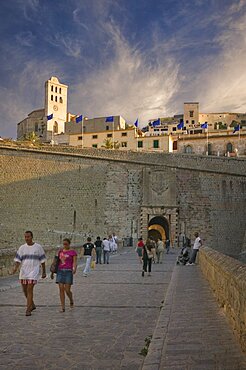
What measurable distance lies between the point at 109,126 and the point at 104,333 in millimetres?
58383

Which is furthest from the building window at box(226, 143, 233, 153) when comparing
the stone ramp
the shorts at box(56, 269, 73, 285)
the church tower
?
the shorts at box(56, 269, 73, 285)

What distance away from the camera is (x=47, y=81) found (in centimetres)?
8088

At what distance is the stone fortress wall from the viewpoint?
30859mm

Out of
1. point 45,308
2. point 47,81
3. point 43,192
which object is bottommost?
point 45,308

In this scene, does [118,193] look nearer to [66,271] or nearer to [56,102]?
[66,271]

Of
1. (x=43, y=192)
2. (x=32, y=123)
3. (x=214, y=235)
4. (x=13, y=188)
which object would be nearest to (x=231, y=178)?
(x=214, y=235)

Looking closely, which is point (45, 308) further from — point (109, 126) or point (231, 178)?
point (109, 126)

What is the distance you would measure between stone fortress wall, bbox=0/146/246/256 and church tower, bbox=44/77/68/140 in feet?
147

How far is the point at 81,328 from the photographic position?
17.4ft

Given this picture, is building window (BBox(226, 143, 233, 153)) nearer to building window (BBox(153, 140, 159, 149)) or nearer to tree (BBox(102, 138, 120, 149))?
building window (BBox(153, 140, 159, 149))

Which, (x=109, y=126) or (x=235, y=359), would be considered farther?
(x=109, y=126)

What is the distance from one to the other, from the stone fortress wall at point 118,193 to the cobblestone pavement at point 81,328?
21.8 meters

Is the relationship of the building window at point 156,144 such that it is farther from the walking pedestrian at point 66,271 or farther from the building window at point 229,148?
the walking pedestrian at point 66,271

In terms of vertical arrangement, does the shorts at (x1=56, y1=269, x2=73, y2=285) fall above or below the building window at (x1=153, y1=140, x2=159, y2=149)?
below
